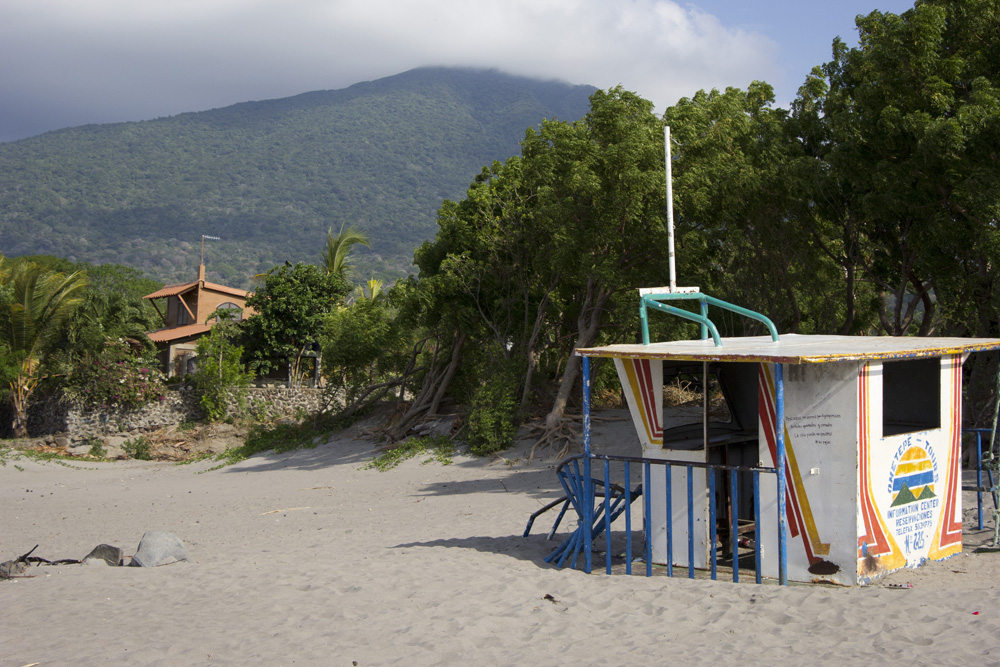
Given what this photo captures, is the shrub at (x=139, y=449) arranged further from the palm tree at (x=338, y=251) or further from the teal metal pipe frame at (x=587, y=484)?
the teal metal pipe frame at (x=587, y=484)

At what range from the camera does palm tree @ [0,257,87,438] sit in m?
26.0

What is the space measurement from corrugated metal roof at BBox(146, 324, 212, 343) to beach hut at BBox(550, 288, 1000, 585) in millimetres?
29303

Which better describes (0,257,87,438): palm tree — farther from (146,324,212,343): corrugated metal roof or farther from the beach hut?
the beach hut

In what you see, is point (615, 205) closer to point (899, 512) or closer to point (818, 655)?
point (899, 512)

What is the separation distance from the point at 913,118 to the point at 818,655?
440 inches

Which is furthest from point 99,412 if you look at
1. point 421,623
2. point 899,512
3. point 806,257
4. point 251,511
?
point 899,512

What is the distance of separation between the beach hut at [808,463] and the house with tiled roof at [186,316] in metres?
28.8

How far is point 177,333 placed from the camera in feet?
115

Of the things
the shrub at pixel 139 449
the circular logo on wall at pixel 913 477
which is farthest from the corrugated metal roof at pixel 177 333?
the circular logo on wall at pixel 913 477

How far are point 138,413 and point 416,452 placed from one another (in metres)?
11.8

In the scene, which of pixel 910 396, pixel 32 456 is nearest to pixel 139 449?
pixel 32 456

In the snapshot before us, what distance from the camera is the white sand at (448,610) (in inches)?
226

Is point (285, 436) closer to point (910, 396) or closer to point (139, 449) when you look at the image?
point (139, 449)

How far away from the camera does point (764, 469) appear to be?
6.96 meters
